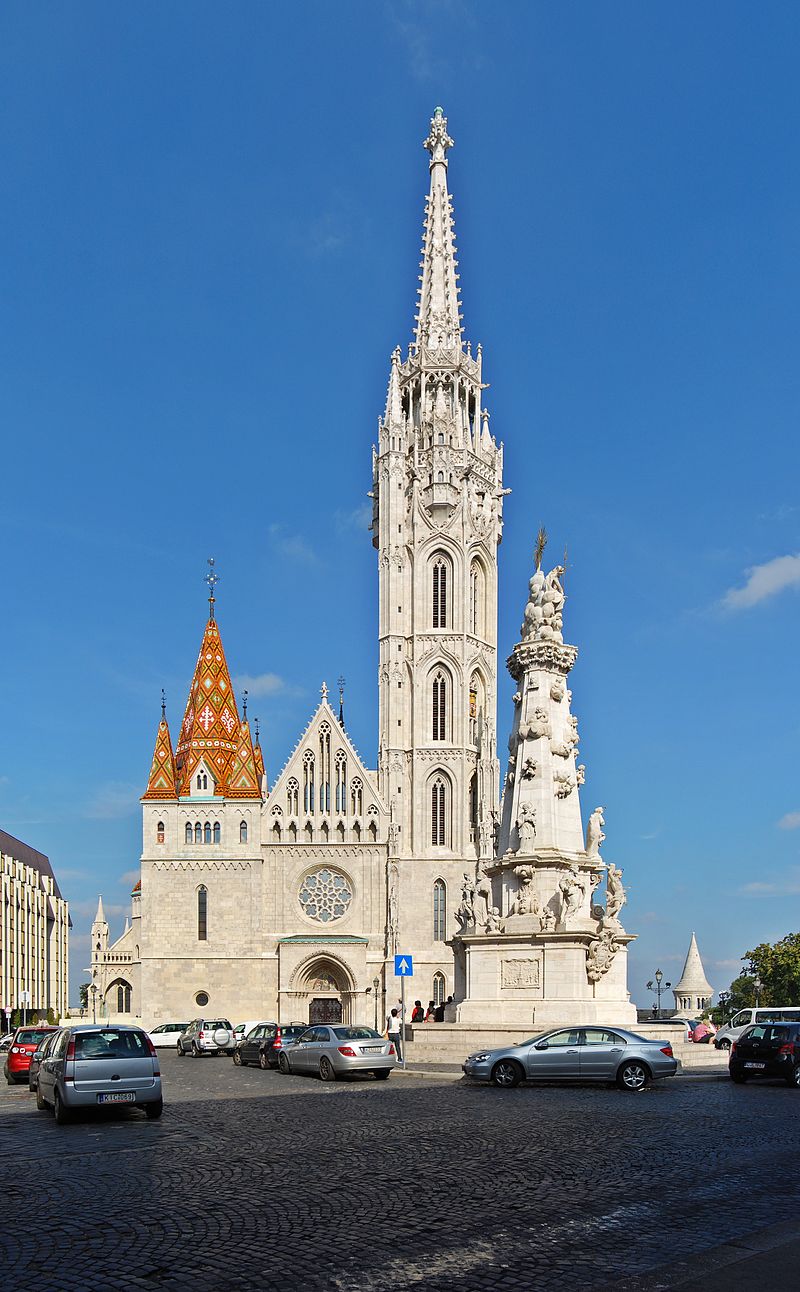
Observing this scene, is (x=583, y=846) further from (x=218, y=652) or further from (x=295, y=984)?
(x=218, y=652)

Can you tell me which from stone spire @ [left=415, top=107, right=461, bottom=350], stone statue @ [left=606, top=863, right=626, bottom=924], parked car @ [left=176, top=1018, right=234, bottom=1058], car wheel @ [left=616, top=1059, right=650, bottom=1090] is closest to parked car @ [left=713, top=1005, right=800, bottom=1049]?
stone statue @ [left=606, top=863, right=626, bottom=924]

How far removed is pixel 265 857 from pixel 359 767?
6738mm

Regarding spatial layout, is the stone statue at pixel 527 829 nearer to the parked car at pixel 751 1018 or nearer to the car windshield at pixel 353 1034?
the car windshield at pixel 353 1034

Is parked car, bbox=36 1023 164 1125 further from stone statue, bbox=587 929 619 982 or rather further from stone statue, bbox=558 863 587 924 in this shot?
stone statue, bbox=587 929 619 982

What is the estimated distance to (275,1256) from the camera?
8.52 m

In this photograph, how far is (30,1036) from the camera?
30.9m

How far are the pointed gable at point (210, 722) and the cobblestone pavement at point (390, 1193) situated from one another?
4995cm

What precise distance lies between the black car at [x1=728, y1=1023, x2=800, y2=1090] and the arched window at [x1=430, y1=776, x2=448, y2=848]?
41586 millimetres

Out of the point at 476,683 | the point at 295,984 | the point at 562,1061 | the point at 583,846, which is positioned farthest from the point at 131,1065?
the point at 476,683

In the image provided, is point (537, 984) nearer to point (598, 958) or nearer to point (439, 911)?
point (598, 958)

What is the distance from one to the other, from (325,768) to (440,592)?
11687 mm

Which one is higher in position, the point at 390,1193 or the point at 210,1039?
the point at 390,1193

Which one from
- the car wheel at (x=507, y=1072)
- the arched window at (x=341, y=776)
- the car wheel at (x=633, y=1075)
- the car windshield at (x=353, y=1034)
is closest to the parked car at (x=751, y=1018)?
the car windshield at (x=353, y=1034)

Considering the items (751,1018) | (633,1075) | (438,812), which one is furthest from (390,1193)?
(438,812)
